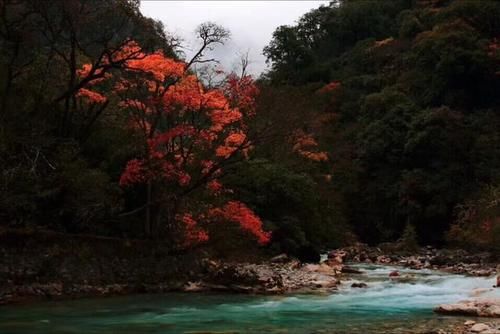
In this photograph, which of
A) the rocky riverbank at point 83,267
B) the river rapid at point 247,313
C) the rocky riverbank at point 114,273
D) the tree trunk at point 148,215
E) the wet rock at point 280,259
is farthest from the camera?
the wet rock at point 280,259

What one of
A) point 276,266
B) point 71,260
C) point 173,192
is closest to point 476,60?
point 276,266

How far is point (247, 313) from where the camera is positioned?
14398 millimetres

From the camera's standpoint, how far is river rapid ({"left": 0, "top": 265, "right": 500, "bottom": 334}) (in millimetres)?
12250

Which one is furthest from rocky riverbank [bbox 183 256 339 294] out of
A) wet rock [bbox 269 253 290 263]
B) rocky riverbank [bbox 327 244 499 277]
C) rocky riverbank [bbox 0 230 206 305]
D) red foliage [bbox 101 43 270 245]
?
rocky riverbank [bbox 327 244 499 277]

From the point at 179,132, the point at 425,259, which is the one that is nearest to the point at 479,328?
the point at 179,132

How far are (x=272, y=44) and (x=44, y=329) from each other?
5895 centimetres

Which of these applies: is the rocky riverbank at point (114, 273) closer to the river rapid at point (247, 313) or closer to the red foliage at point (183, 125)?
the river rapid at point (247, 313)

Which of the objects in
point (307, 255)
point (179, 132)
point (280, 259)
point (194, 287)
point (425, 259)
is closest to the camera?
point (194, 287)

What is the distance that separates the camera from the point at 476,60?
41.8m

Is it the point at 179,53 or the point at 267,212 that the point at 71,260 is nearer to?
the point at 179,53

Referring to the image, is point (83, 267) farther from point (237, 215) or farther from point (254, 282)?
point (237, 215)

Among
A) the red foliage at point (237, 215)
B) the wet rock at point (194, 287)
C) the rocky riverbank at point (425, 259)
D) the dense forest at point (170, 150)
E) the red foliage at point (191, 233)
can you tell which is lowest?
the wet rock at point (194, 287)

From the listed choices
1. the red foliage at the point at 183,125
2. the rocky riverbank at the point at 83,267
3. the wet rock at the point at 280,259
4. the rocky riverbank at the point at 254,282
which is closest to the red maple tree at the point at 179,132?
the red foliage at the point at 183,125

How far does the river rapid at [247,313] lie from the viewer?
40.2 feet
